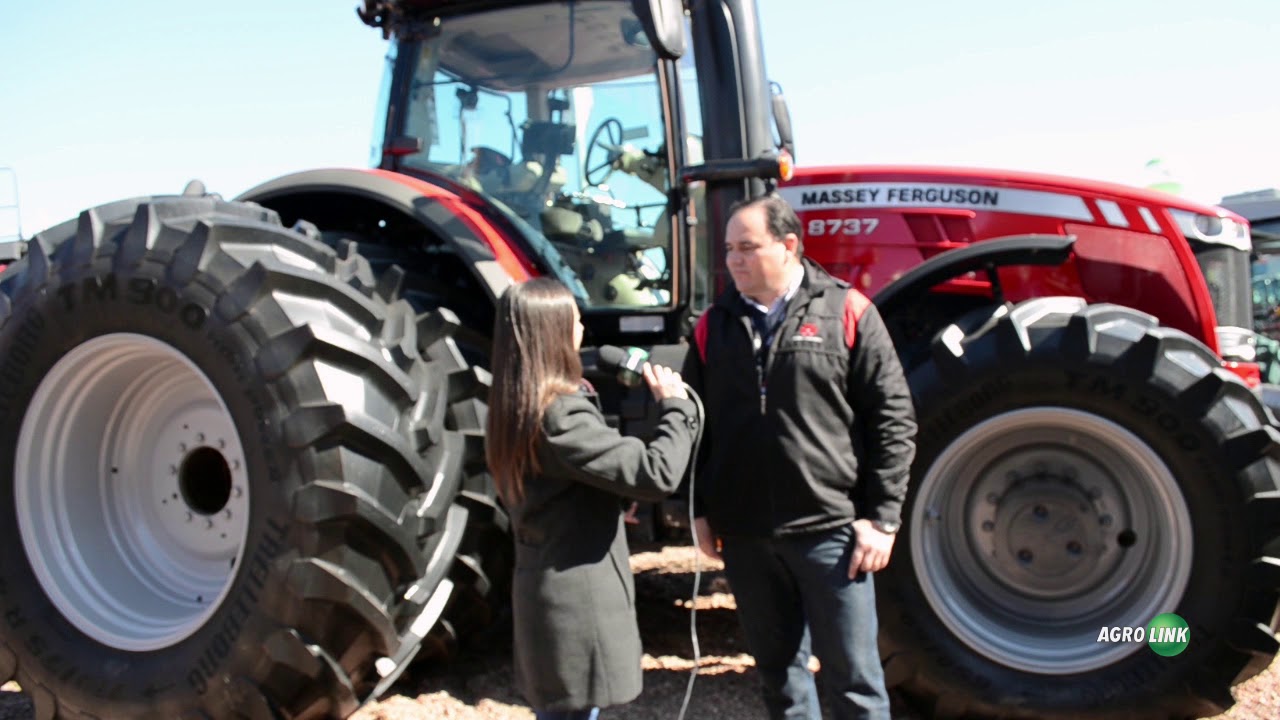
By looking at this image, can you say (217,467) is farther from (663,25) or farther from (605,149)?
(663,25)

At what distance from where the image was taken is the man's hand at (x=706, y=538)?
2662mm

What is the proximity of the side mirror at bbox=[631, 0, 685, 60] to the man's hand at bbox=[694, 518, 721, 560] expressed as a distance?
54.4 inches

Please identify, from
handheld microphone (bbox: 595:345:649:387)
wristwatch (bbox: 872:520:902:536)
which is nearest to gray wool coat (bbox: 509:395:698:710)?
handheld microphone (bbox: 595:345:649:387)

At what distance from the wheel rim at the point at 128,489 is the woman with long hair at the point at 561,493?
1262 millimetres

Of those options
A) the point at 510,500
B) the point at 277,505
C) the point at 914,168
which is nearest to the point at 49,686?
the point at 277,505

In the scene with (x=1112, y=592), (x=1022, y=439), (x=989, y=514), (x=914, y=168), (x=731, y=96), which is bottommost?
(x=1112, y=592)

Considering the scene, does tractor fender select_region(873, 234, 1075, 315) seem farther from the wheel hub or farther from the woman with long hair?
the woman with long hair

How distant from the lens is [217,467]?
11.3 feet

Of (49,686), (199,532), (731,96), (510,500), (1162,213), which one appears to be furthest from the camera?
(1162,213)

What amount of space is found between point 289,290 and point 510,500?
1.13 meters

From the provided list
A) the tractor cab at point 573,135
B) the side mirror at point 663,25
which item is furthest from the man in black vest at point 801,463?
the tractor cab at point 573,135

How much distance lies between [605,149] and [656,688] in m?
1.90

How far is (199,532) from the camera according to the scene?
338 cm

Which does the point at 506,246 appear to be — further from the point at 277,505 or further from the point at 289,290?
the point at 277,505
